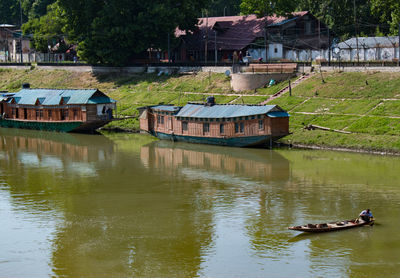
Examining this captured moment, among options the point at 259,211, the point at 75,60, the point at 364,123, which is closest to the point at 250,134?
the point at 364,123

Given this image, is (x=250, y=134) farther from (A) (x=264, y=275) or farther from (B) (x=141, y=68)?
(B) (x=141, y=68)

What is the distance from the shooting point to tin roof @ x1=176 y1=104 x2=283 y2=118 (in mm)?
57500

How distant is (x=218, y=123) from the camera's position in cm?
5981

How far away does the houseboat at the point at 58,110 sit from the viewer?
71188 millimetres

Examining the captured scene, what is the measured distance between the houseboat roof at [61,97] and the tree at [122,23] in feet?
48.5

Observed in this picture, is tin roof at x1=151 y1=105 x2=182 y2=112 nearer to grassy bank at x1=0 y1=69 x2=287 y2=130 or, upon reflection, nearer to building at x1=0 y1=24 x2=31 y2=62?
grassy bank at x1=0 y1=69 x2=287 y2=130

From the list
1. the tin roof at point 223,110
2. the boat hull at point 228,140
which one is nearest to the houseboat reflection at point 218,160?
the boat hull at point 228,140

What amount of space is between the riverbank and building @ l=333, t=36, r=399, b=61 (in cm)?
1891

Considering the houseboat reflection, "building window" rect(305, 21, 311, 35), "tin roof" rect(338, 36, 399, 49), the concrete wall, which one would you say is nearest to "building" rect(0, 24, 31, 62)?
"building window" rect(305, 21, 311, 35)

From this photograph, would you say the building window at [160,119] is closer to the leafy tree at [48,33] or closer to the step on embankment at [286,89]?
the step on embankment at [286,89]

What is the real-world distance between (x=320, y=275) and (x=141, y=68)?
68344 millimetres

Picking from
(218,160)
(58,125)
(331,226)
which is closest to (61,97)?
(58,125)

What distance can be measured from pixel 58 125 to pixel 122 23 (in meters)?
21.8

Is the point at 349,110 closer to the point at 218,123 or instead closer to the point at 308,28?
the point at 218,123
